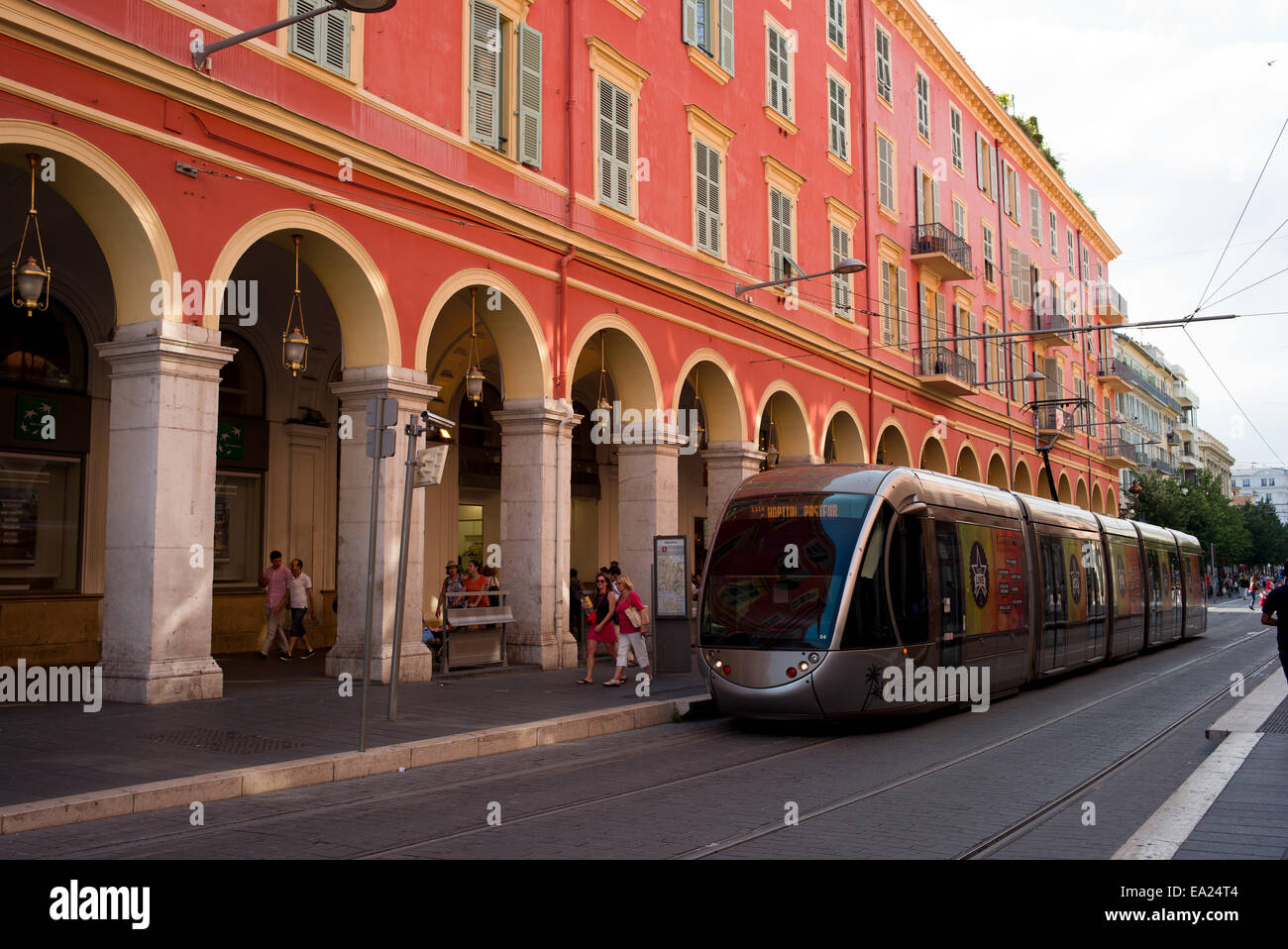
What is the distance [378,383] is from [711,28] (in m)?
12.1

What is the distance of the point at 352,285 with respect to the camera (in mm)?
15117

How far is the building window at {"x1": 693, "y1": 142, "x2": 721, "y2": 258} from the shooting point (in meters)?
22.5

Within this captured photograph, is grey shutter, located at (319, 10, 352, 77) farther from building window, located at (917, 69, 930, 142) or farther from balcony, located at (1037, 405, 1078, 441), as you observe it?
balcony, located at (1037, 405, 1078, 441)

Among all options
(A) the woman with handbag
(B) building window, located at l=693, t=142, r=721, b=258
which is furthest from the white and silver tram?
(B) building window, located at l=693, t=142, r=721, b=258

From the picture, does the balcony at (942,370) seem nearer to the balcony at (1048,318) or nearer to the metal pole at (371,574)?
the balcony at (1048,318)

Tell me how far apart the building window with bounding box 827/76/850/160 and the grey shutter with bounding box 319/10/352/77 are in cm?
1611

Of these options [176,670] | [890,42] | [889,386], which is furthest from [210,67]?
[890,42]

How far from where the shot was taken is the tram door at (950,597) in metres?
13.3

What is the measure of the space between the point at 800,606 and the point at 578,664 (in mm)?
7432
